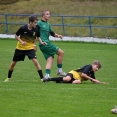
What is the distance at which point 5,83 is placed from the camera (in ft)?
44.6

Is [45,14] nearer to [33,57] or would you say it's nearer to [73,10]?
[33,57]

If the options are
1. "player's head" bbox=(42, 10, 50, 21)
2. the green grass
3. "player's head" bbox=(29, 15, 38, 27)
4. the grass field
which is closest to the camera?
the grass field

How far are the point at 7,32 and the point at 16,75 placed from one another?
23.6m

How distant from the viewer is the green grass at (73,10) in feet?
129

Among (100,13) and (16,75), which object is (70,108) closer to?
(16,75)

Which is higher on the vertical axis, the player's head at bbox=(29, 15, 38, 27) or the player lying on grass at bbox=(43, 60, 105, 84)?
the player's head at bbox=(29, 15, 38, 27)

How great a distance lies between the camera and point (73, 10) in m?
45.7

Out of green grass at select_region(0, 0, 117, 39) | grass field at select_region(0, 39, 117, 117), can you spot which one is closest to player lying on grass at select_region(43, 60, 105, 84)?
grass field at select_region(0, 39, 117, 117)

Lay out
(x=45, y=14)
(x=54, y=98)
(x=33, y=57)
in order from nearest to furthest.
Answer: (x=54, y=98)
(x=33, y=57)
(x=45, y=14)

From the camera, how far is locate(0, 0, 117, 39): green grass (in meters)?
39.3

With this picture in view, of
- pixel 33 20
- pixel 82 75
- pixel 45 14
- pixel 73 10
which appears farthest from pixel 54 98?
pixel 73 10

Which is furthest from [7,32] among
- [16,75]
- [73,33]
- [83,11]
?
[16,75]

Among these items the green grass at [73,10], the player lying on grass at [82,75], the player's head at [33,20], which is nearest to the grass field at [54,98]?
the player lying on grass at [82,75]

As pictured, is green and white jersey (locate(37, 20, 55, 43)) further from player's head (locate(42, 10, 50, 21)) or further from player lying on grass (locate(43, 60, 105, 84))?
player lying on grass (locate(43, 60, 105, 84))
